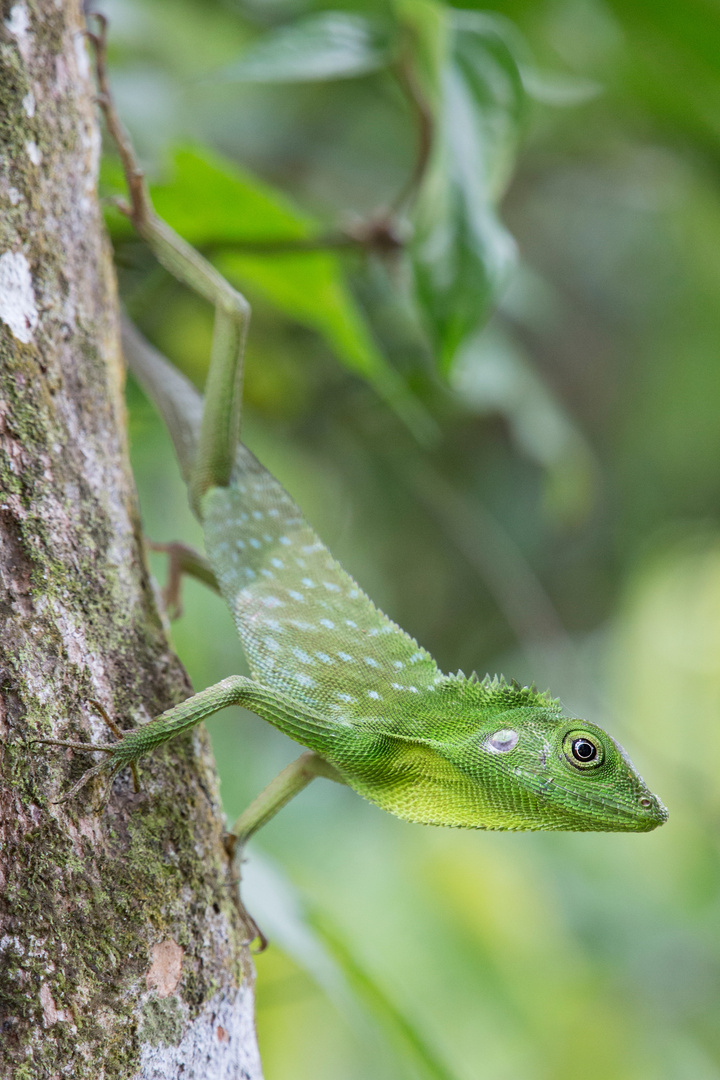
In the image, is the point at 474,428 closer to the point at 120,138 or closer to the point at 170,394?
the point at 170,394

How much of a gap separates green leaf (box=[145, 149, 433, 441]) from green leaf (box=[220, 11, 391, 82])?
0.81 ft

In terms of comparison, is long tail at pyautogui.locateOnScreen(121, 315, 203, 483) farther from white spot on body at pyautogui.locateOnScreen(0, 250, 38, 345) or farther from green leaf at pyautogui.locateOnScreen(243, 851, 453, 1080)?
green leaf at pyautogui.locateOnScreen(243, 851, 453, 1080)

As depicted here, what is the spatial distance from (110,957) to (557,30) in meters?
3.81

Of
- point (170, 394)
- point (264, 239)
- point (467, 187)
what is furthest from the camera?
point (264, 239)

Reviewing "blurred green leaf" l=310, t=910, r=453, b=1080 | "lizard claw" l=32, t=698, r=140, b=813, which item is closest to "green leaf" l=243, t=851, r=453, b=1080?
"blurred green leaf" l=310, t=910, r=453, b=1080

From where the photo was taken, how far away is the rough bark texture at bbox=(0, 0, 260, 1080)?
51.4 inches

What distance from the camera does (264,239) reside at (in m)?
2.83

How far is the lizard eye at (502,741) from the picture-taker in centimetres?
196

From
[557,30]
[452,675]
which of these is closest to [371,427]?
[557,30]

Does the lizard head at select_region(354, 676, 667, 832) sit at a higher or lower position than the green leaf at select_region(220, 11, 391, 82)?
lower

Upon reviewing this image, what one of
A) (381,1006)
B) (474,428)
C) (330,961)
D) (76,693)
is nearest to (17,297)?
(76,693)

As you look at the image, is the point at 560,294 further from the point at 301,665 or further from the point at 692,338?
the point at 301,665

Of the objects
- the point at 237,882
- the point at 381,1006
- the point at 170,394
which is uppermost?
the point at 170,394

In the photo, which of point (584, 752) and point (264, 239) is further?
point (264, 239)
